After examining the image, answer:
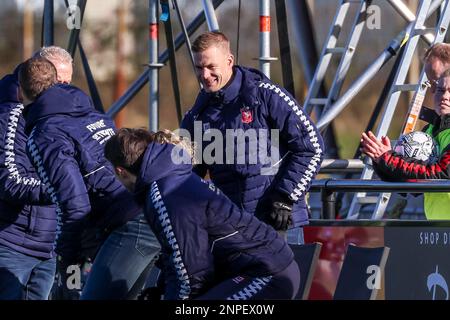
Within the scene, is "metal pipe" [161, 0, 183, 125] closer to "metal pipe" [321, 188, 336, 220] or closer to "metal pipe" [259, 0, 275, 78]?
"metal pipe" [259, 0, 275, 78]

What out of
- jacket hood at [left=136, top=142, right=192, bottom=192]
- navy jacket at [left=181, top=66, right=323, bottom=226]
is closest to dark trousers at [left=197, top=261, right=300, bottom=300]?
jacket hood at [left=136, top=142, right=192, bottom=192]

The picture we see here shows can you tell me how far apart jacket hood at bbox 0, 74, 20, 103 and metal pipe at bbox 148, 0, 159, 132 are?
2300mm

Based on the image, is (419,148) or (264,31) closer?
(419,148)

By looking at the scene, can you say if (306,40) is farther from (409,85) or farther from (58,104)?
(58,104)

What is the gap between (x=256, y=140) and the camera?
6.41 meters

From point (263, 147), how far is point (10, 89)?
5.10 feet

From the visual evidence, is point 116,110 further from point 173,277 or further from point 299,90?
point 299,90

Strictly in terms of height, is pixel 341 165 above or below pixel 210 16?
below

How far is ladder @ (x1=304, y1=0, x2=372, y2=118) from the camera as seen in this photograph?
29.9ft

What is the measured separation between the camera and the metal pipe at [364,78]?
8.79m

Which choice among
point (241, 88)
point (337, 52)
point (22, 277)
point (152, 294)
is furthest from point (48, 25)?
point (152, 294)

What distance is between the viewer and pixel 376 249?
584cm

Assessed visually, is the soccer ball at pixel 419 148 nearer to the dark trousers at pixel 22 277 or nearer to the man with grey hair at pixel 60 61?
the man with grey hair at pixel 60 61
